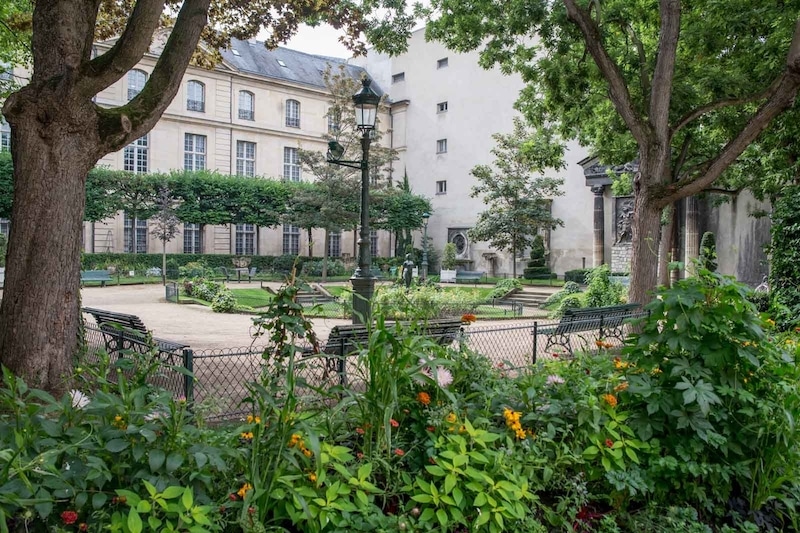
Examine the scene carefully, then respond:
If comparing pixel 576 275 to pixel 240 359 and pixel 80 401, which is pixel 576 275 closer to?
pixel 240 359

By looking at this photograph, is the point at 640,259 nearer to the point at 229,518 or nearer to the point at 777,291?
the point at 777,291

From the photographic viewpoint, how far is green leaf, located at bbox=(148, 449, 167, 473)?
2103 millimetres

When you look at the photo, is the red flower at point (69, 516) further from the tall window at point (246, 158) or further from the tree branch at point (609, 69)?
the tall window at point (246, 158)

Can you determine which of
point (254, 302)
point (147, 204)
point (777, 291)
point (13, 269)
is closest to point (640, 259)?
point (777, 291)

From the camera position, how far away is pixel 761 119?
9211 millimetres

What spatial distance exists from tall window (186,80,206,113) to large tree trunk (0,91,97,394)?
34457 mm

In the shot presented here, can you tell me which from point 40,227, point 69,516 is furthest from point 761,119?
point 69,516

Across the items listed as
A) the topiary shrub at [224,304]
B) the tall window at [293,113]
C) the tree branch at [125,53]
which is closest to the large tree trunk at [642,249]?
the tree branch at [125,53]

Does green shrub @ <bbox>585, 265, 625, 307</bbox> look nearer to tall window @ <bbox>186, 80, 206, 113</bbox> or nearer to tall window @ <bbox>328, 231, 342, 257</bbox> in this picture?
tall window @ <bbox>328, 231, 342, 257</bbox>

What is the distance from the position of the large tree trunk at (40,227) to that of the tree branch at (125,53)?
0.89 feet

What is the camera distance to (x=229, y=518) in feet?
7.60

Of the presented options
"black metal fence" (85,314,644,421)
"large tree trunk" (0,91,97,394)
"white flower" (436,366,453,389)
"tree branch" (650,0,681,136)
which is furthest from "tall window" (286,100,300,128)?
"white flower" (436,366,453,389)

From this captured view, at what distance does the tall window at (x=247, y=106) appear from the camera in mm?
39219

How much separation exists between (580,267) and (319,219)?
14187 millimetres
